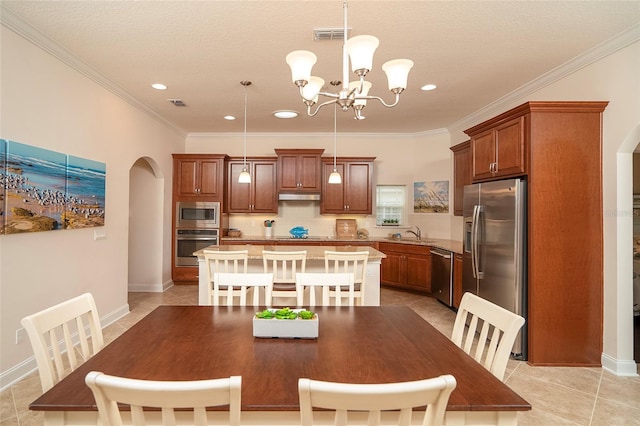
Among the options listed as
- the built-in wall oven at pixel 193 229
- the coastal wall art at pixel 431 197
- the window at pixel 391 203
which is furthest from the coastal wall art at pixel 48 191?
the coastal wall art at pixel 431 197

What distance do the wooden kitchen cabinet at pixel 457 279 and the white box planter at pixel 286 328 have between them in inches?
134

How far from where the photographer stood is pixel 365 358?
4.44 feet

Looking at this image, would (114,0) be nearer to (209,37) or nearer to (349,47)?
(209,37)

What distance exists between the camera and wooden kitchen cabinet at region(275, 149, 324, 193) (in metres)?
5.92

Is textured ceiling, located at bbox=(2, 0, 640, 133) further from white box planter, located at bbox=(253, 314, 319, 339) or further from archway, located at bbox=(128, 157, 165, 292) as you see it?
white box planter, located at bbox=(253, 314, 319, 339)

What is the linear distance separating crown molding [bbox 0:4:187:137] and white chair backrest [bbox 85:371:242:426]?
3032 millimetres

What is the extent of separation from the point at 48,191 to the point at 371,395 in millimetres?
3290

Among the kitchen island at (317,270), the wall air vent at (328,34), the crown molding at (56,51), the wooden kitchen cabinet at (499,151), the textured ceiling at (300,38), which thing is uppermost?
the textured ceiling at (300,38)

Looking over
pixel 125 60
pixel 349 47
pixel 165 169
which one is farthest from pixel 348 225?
pixel 349 47

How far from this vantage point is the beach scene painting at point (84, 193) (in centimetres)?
312

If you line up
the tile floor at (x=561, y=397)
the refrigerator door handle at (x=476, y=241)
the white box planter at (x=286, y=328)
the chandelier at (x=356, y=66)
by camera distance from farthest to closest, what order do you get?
the refrigerator door handle at (x=476, y=241) < the tile floor at (x=561, y=397) < the chandelier at (x=356, y=66) < the white box planter at (x=286, y=328)

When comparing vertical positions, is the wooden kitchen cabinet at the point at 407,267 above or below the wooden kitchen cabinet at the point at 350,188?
below

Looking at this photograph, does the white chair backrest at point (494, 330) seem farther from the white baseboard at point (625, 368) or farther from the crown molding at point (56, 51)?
the crown molding at point (56, 51)

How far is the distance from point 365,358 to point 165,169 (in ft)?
16.9
